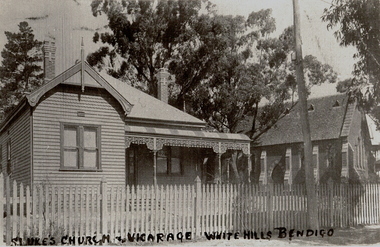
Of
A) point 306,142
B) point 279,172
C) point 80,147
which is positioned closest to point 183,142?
point 80,147

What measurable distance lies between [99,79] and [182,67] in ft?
73.0

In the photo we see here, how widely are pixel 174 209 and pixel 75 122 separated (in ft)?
23.1

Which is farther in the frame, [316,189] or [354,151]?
[354,151]

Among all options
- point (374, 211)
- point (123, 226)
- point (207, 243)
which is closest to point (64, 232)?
point (123, 226)

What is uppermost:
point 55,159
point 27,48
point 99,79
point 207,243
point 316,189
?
point 27,48

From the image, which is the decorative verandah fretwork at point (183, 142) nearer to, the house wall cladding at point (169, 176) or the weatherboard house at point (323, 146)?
the house wall cladding at point (169, 176)

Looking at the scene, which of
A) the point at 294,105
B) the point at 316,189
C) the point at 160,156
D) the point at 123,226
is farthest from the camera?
the point at 294,105

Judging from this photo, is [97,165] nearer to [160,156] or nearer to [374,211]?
[160,156]

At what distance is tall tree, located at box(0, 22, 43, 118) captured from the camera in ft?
97.7

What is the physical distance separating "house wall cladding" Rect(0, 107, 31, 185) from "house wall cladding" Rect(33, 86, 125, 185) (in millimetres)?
514

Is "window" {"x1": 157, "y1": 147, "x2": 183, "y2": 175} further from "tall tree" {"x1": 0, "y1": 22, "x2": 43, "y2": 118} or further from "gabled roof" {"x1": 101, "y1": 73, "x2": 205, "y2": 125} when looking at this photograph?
"tall tree" {"x1": 0, "y1": 22, "x2": 43, "y2": 118}

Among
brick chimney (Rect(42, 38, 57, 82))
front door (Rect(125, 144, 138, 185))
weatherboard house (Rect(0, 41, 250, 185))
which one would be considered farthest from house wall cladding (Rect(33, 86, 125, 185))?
front door (Rect(125, 144, 138, 185))

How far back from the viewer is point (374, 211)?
16.3m

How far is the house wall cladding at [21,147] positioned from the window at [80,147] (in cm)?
129
